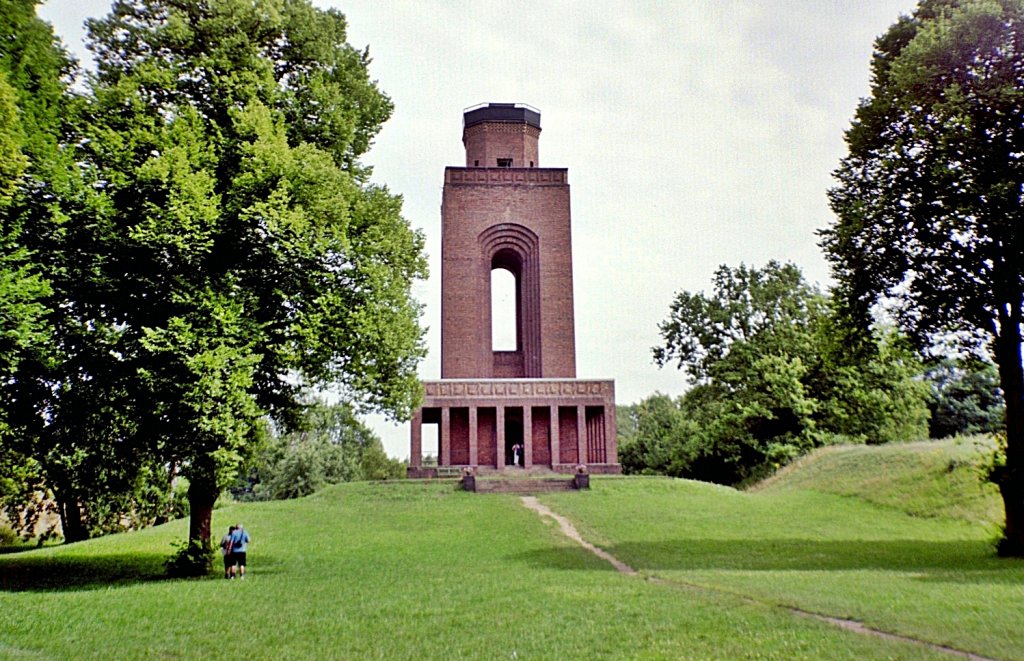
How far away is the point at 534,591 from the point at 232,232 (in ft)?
26.8

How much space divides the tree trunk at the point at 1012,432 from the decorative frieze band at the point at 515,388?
858 inches

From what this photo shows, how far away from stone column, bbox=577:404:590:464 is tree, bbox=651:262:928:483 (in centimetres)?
592

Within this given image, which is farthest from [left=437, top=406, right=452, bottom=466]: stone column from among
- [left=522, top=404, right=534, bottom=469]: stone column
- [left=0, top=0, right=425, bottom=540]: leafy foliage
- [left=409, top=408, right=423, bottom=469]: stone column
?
[left=0, top=0, right=425, bottom=540]: leafy foliage

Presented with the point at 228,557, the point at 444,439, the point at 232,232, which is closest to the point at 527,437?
the point at 444,439

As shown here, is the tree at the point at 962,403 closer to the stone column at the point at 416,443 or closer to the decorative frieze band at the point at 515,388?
the decorative frieze band at the point at 515,388

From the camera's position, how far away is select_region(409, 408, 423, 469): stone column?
114 ft

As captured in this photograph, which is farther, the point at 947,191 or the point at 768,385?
the point at 768,385

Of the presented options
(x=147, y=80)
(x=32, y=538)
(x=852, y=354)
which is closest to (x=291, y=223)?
(x=147, y=80)

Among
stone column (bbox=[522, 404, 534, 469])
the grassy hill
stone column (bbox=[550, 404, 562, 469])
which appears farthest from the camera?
stone column (bbox=[550, 404, 562, 469])

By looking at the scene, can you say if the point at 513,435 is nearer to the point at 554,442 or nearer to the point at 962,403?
the point at 554,442

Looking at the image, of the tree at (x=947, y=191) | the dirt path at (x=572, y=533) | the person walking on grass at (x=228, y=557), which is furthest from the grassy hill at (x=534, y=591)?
the tree at (x=947, y=191)

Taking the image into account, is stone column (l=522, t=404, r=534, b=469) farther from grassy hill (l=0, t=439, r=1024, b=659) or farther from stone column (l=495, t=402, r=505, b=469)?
grassy hill (l=0, t=439, r=1024, b=659)

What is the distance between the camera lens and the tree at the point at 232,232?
13.0 m

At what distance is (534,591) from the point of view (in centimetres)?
1147
